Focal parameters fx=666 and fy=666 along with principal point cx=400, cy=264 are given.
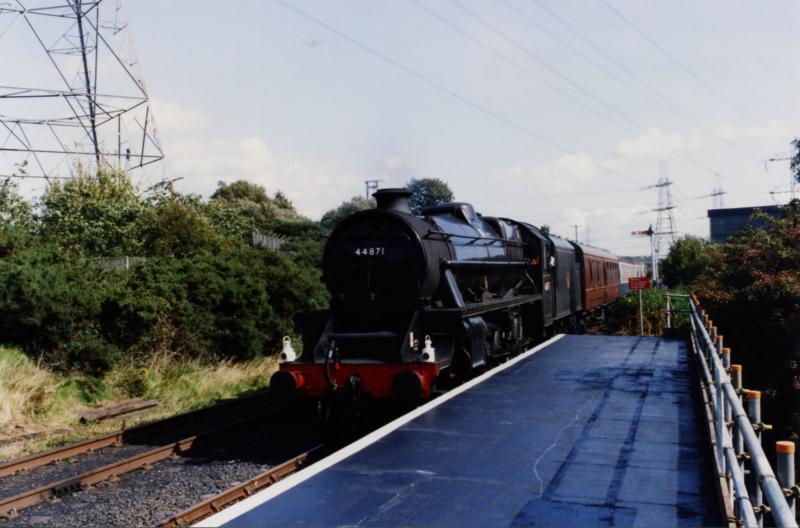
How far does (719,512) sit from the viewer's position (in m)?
4.61

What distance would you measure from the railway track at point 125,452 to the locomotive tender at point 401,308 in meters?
1.62

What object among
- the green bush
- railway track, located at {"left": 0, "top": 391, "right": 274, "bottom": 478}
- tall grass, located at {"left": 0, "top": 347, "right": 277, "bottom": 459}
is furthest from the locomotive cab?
the green bush

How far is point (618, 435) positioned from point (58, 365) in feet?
31.4

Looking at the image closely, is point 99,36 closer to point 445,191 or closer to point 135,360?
point 135,360

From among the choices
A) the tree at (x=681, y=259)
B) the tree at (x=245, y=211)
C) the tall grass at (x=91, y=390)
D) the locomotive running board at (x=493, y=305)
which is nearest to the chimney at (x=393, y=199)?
the locomotive running board at (x=493, y=305)

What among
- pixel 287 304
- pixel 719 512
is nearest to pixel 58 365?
pixel 287 304

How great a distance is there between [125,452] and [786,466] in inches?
311

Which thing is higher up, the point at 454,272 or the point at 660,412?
the point at 454,272

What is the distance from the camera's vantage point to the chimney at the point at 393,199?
10.4 meters

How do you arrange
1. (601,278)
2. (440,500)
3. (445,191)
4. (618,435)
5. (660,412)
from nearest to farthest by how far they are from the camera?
(440,500) → (618,435) → (660,412) → (601,278) → (445,191)

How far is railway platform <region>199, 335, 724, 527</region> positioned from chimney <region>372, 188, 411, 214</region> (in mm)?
3040

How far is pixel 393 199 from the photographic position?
10406 millimetres

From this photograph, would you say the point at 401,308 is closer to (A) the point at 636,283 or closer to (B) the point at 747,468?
(B) the point at 747,468

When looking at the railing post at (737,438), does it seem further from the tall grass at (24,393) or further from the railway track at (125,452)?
the tall grass at (24,393)
